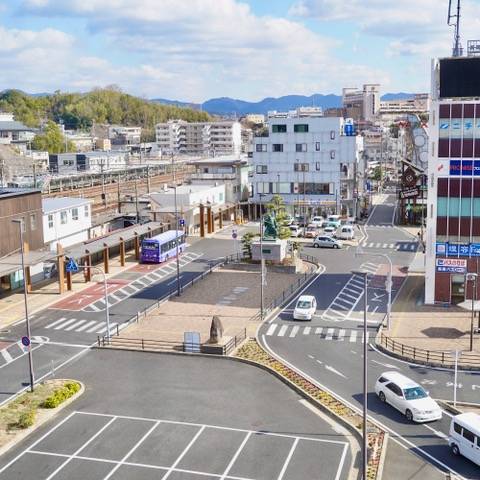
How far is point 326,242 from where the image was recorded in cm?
6425

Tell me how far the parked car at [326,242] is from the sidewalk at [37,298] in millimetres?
20489

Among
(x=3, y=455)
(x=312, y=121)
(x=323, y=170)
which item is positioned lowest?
(x=3, y=455)

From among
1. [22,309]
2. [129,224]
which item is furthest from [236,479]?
[129,224]

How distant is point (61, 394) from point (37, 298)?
18.6m

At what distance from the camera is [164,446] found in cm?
2380

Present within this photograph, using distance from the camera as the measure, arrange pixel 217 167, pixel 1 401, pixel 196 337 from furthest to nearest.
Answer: pixel 217 167 → pixel 196 337 → pixel 1 401

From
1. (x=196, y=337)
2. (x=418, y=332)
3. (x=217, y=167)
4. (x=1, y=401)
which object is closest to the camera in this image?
(x=1, y=401)

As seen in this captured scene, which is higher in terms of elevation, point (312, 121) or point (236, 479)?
point (312, 121)

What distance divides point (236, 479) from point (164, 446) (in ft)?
11.8

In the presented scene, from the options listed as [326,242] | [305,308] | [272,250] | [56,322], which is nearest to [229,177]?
[326,242]

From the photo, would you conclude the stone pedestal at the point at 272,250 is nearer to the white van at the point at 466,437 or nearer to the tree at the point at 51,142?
the white van at the point at 466,437

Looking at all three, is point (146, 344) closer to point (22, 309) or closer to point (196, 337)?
point (196, 337)

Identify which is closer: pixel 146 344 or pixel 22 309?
pixel 146 344

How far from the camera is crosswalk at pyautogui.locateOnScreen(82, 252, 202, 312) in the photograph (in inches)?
1726
